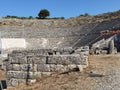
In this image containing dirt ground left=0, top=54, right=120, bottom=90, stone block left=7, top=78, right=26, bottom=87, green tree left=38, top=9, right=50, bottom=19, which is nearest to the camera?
dirt ground left=0, top=54, right=120, bottom=90

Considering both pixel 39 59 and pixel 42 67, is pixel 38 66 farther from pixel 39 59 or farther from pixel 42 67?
pixel 39 59

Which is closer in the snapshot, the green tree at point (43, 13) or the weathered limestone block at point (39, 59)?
the weathered limestone block at point (39, 59)

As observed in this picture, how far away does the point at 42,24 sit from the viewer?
53.7 meters

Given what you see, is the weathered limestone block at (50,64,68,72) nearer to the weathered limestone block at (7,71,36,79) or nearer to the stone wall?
the stone wall

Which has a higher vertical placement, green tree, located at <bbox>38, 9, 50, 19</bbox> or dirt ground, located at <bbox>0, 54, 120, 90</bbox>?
green tree, located at <bbox>38, 9, 50, 19</bbox>

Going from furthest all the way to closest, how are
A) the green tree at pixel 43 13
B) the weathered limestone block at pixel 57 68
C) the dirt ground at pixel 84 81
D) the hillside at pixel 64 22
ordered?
the green tree at pixel 43 13, the hillside at pixel 64 22, the weathered limestone block at pixel 57 68, the dirt ground at pixel 84 81

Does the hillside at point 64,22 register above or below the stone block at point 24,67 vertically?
above

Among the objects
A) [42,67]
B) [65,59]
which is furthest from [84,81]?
[42,67]

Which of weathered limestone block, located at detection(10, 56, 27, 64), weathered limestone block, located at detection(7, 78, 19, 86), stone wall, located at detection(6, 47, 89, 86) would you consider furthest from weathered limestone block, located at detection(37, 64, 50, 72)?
weathered limestone block, located at detection(7, 78, 19, 86)

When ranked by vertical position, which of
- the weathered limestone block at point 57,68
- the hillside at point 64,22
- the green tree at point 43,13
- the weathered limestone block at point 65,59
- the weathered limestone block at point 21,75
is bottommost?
the weathered limestone block at point 21,75

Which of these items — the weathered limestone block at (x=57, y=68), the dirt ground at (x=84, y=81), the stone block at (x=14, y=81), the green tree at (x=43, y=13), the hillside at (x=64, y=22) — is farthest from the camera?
the green tree at (x=43, y=13)

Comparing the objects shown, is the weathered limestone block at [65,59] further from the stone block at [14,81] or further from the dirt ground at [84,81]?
the stone block at [14,81]

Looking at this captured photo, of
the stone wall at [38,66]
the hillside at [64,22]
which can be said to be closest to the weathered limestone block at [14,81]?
the stone wall at [38,66]

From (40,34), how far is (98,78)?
39.1 metres
